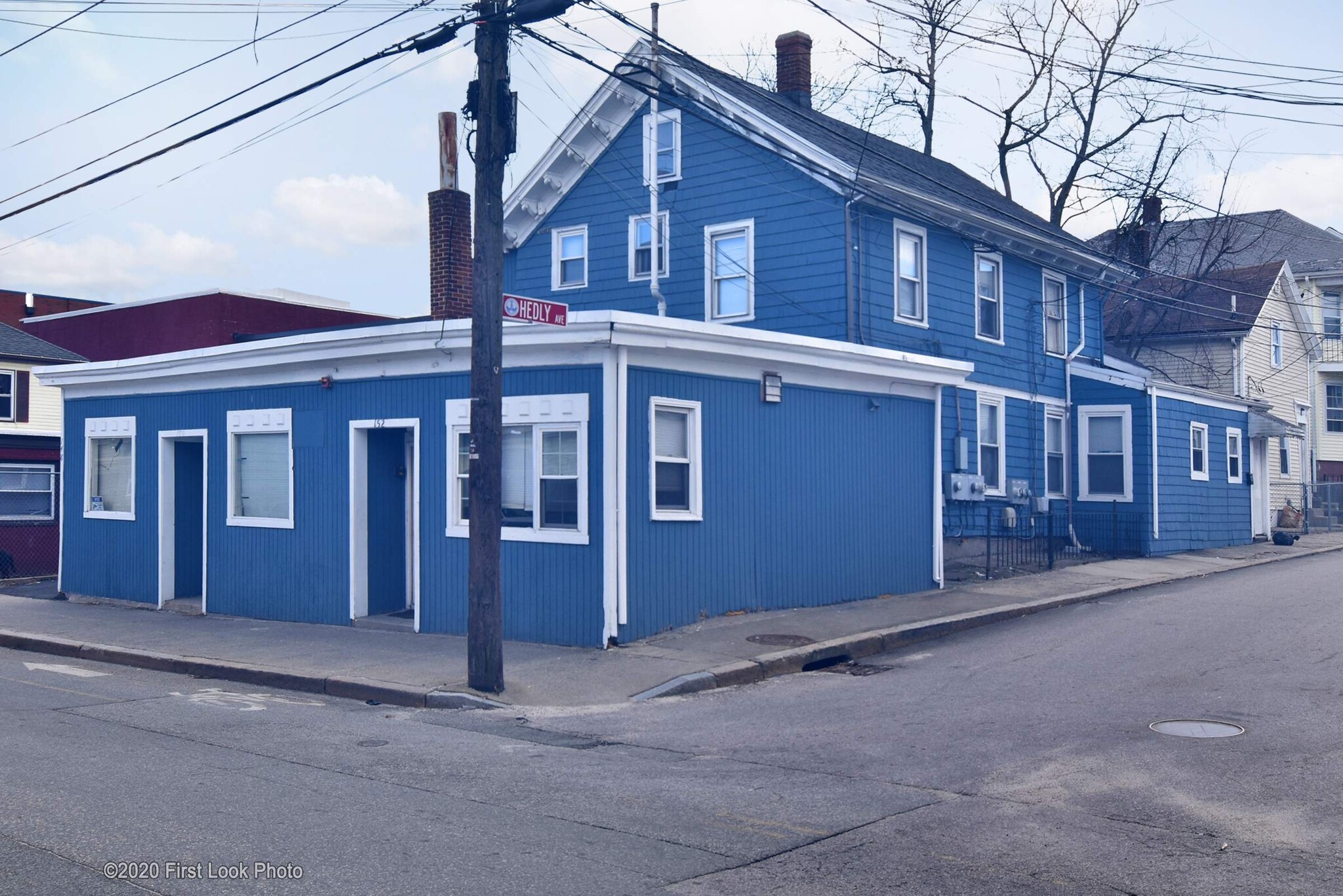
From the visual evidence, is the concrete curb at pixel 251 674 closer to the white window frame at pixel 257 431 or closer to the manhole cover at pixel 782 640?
the white window frame at pixel 257 431

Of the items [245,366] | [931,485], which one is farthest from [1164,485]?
[245,366]

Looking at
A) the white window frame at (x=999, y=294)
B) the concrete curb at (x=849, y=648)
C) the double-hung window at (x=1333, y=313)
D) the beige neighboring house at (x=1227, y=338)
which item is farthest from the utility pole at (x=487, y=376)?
the double-hung window at (x=1333, y=313)

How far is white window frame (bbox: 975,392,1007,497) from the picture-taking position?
23172mm

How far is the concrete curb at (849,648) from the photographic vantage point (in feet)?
38.2

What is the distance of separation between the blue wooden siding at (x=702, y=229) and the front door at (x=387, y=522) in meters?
7.87

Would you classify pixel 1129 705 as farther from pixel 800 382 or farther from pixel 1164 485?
pixel 1164 485

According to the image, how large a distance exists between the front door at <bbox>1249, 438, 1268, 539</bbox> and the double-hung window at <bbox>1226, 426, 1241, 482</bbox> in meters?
2.39

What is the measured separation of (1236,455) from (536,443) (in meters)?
21.7

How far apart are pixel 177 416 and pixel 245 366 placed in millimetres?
2261

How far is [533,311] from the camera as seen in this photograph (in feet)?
36.8

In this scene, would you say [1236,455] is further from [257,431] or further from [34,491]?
[34,491]

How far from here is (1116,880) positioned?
573 cm

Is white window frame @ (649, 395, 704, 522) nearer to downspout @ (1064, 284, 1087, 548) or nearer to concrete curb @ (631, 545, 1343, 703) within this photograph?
concrete curb @ (631, 545, 1343, 703)

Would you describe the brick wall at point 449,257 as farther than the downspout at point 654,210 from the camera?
No
